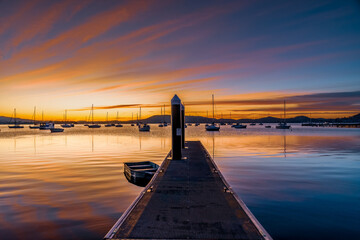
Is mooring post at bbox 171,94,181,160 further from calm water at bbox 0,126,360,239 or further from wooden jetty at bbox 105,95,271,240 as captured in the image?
wooden jetty at bbox 105,95,271,240

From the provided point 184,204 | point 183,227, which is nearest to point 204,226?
point 183,227

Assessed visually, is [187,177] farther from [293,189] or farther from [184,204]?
[293,189]

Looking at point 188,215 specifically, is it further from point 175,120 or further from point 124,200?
point 175,120

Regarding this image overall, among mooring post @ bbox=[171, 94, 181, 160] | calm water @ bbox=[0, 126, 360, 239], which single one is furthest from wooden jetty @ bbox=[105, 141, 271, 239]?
mooring post @ bbox=[171, 94, 181, 160]

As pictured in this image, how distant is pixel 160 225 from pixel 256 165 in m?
17.2

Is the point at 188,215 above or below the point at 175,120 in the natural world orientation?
below

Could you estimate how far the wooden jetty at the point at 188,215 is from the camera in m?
5.23

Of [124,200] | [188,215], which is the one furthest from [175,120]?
[188,215]

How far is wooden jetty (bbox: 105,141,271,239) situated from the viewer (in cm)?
523

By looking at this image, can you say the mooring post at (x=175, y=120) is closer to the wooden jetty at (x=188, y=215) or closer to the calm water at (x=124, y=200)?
the calm water at (x=124, y=200)

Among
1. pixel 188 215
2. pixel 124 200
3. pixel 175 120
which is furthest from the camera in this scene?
pixel 175 120

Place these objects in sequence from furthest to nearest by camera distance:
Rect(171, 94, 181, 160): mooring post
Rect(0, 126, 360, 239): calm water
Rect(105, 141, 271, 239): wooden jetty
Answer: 1. Rect(171, 94, 181, 160): mooring post
2. Rect(0, 126, 360, 239): calm water
3. Rect(105, 141, 271, 239): wooden jetty

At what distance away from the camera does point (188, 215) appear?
20.5ft

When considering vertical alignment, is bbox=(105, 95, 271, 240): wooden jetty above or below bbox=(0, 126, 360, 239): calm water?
above
